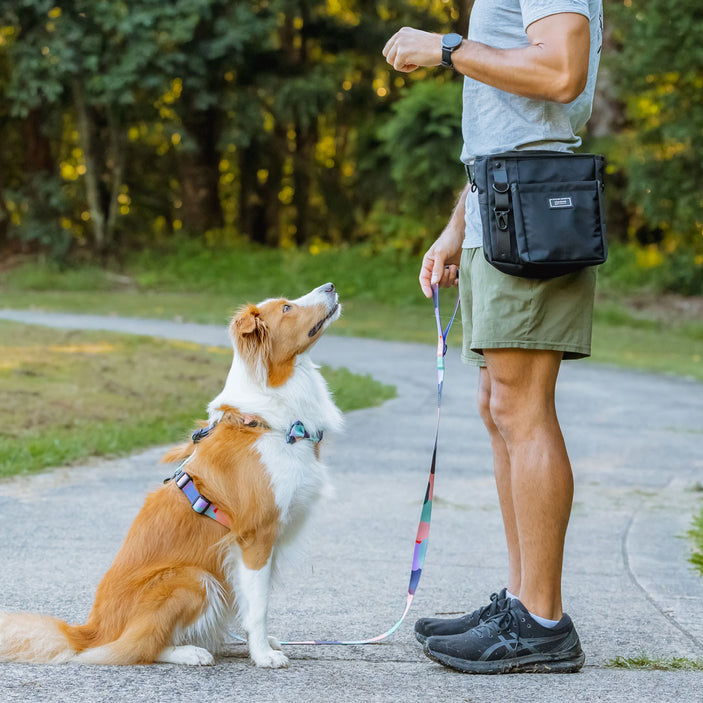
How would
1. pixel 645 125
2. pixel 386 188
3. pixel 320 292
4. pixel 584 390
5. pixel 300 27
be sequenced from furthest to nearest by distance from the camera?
1. pixel 300 27
2. pixel 386 188
3. pixel 645 125
4. pixel 584 390
5. pixel 320 292

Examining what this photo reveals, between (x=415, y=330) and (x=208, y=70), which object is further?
(x=208, y=70)

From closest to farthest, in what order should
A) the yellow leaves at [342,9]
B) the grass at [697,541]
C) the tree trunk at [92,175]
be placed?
the grass at [697,541]
the tree trunk at [92,175]
the yellow leaves at [342,9]

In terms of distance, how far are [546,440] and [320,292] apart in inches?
45.2

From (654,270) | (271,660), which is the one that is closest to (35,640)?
(271,660)

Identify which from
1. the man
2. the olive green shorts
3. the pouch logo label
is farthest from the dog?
the pouch logo label

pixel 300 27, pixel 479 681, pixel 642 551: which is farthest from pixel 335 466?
pixel 300 27

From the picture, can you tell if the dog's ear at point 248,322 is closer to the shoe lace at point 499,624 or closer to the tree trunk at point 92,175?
the shoe lace at point 499,624

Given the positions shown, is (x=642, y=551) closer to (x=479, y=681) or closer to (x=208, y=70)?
(x=479, y=681)

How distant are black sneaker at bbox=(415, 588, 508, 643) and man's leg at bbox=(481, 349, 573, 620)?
0.51 ft

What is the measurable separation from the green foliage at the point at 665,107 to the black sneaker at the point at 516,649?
1904 cm

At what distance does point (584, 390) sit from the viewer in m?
11.8

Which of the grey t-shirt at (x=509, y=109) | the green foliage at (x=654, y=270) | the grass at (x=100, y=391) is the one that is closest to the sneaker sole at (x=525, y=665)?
the grey t-shirt at (x=509, y=109)

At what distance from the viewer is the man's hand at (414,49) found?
3.24 metres

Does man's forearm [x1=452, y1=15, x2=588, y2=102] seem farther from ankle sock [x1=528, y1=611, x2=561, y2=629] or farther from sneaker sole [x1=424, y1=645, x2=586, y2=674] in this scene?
sneaker sole [x1=424, y1=645, x2=586, y2=674]
